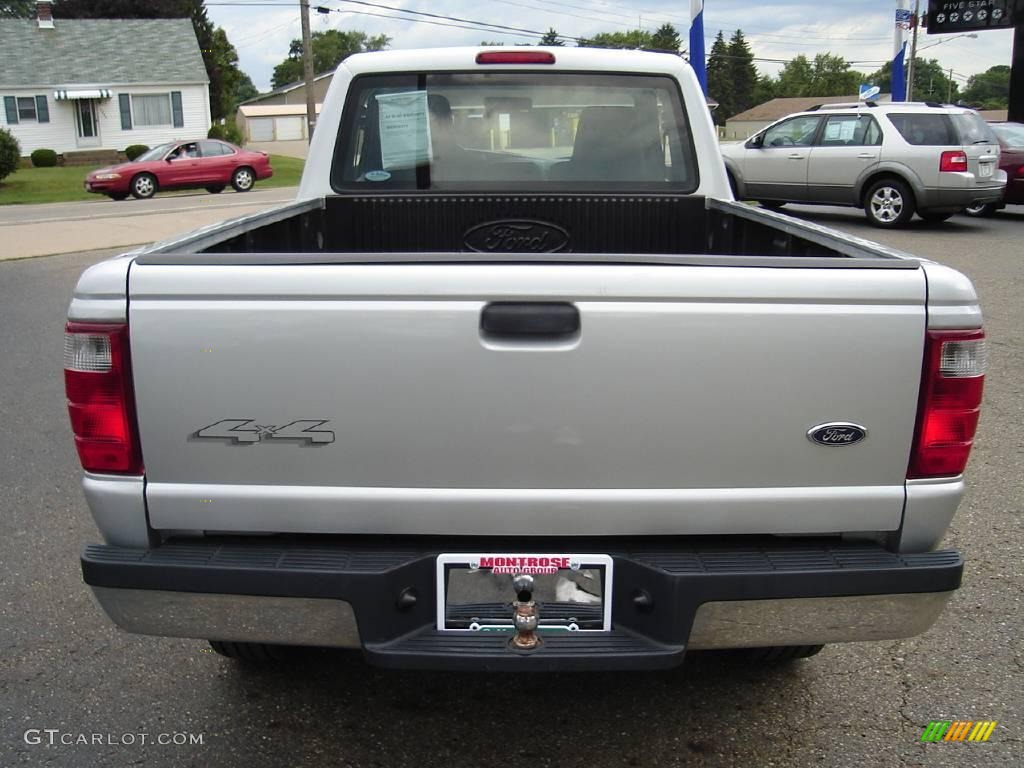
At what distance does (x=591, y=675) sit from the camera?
3.29 metres

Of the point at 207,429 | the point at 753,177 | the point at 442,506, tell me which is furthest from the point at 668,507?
the point at 753,177

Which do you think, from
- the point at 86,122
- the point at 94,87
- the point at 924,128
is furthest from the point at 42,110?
the point at 924,128

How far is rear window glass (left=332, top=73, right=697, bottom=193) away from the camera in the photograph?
4145mm

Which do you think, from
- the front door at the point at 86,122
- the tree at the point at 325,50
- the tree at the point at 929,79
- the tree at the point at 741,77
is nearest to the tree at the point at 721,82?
the tree at the point at 741,77

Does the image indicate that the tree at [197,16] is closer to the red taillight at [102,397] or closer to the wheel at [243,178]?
the wheel at [243,178]

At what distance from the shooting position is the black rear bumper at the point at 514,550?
7.51 feet

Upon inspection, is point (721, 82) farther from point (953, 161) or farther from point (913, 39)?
point (953, 161)

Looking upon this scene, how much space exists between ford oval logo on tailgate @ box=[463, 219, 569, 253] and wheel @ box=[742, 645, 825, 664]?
6.09ft

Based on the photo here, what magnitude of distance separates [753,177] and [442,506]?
15354 millimetres

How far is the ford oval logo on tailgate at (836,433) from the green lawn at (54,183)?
26859 millimetres

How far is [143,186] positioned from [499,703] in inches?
1006

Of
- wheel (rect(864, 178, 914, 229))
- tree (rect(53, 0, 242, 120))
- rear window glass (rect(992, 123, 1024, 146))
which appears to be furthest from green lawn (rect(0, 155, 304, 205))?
tree (rect(53, 0, 242, 120))

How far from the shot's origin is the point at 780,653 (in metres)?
3.18

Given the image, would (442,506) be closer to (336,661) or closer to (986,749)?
(336,661)
